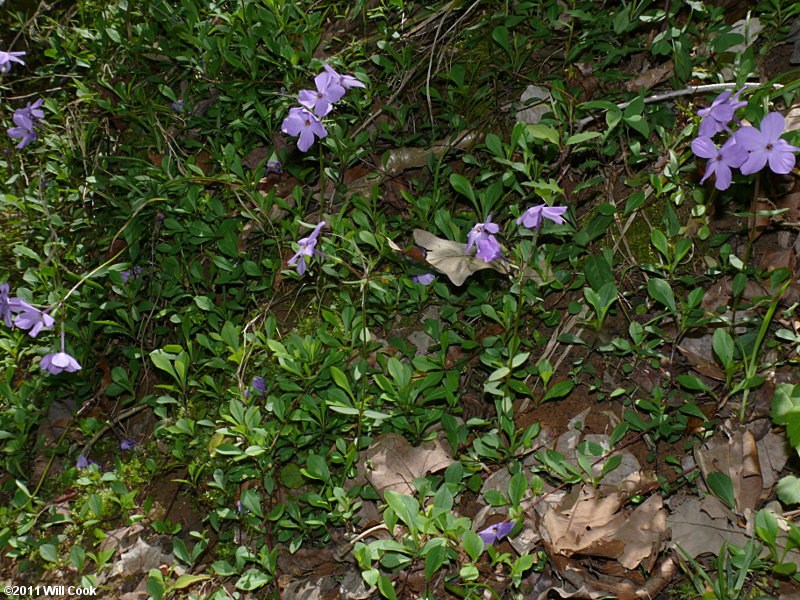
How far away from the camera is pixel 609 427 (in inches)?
74.8

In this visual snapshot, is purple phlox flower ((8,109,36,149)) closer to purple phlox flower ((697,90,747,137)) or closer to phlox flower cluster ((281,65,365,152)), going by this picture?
phlox flower cluster ((281,65,365,152))

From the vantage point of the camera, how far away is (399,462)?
6.50 ft

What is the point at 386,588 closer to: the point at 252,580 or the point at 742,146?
the point at 252,580

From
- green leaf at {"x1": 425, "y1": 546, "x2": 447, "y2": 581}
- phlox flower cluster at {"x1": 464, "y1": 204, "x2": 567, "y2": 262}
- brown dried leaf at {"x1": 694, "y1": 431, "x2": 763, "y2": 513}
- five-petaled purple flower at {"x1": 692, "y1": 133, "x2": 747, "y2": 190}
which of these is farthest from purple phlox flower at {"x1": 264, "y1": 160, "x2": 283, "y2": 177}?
brown dried leaf at {"x1": 694, "y1": 431, "x2": 763, "y2": 513}

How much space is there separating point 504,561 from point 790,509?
30.2 inches

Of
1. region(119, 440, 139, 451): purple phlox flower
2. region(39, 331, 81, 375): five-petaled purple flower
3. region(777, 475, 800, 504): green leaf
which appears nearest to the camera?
region(777, 475, 800, 504): green leaf

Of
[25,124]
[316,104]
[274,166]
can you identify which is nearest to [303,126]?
[316,104]

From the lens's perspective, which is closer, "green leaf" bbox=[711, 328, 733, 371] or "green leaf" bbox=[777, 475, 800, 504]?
"green leaf" bbox=[777, 475, 800, 504]

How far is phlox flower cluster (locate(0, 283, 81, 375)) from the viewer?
2.32m

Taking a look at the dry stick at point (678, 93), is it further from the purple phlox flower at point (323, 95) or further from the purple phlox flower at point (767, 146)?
the purple phlox flower at point (323, 95)

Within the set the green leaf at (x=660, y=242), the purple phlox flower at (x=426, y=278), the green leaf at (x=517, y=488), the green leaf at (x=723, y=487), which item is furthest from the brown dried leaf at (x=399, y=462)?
the green leaf at (x=660, y=242)

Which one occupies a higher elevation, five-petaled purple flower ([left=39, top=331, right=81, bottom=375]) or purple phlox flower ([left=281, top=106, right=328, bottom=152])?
purple phlox flower ([left=281, top=106, right=328, bottom=152])

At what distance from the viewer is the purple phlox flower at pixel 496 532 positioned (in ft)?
5.50

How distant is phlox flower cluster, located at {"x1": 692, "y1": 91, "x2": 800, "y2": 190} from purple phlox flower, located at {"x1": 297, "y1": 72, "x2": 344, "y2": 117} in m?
1.28
